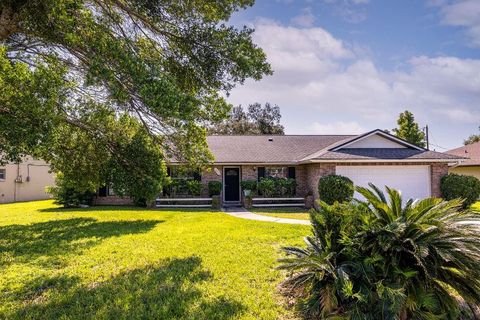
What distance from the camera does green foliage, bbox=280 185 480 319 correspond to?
3.35 m

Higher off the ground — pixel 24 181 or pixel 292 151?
pixel 292 151

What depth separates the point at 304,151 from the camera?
69.2 feet

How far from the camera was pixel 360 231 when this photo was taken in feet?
12.9

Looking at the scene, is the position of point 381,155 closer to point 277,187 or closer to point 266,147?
point 277,187

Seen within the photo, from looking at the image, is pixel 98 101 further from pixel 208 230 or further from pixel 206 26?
pixel 208 230

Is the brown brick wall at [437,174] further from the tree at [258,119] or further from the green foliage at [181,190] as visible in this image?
the tree at [258,119]

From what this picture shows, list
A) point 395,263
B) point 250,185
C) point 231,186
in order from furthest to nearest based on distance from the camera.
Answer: point 231,186 < point 250,185 < point 395,263

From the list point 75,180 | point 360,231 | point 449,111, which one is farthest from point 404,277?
point 449,111

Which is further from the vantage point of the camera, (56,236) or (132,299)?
(56,236)

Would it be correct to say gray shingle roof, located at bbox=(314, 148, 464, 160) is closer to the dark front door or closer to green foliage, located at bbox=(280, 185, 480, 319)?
the dark front door

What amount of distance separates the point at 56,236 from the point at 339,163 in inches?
506

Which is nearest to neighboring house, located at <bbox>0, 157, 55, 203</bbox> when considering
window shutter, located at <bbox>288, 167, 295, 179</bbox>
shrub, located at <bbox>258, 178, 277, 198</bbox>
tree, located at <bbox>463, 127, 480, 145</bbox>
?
shrub, located at <bbox>258, 178, 277, 198</bbox>

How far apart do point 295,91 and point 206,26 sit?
9.13m

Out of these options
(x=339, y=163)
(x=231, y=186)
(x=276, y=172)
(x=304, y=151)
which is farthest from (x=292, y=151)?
(x=339, y=163)
